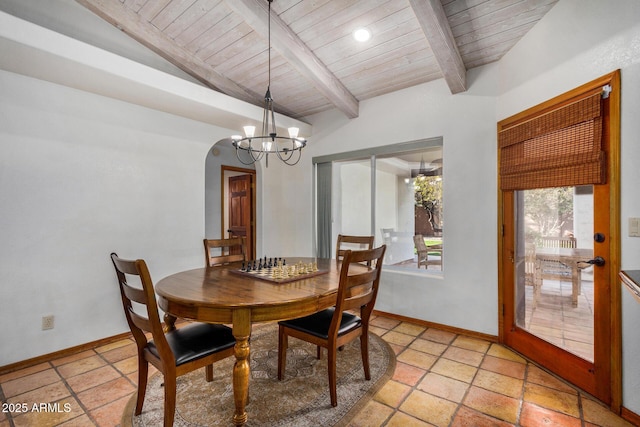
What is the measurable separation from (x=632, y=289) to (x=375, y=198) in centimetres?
281

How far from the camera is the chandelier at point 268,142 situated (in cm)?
247

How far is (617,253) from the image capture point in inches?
74.3

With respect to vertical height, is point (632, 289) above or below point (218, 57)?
below

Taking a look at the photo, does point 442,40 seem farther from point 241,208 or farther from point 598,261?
point 241,208

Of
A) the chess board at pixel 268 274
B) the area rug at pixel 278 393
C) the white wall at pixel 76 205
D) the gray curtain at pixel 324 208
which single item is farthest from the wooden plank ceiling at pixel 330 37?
the area rug at pixel 278 393

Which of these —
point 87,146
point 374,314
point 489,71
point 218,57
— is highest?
point 218,57

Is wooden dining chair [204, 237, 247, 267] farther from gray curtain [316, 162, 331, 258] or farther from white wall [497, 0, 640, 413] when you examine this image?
white wall [497, 0, 640, 413]

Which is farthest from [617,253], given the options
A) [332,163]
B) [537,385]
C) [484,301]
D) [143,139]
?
[143,139]

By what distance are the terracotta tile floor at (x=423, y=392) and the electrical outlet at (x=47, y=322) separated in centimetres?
29

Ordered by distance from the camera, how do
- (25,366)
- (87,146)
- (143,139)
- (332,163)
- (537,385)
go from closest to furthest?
(537,385) < (25,366) < (87,146) < (143,139) < (332,163)

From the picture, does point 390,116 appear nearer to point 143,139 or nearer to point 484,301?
point 484,301

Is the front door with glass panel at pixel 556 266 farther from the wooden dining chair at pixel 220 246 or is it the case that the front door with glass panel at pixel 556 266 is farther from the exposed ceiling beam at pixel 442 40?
the wooden dining chair at pixel 220 246

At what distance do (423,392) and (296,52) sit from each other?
3066mm

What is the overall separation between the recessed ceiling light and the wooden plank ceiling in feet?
0.13
